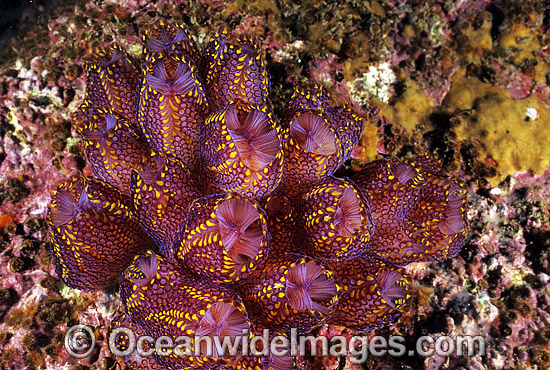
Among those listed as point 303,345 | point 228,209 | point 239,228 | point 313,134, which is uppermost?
point 313,134

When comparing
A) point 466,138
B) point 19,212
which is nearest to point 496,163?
point 466,138

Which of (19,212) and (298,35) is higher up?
(298,35)

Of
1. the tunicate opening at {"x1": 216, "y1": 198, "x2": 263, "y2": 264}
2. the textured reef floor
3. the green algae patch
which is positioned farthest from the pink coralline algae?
the green algae patch

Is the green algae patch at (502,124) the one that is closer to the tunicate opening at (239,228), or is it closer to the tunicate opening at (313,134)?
the tunicate opening at (313,134)

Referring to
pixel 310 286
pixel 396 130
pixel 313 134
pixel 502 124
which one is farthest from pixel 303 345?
pixel 502 124

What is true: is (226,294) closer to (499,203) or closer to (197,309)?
(197,309)

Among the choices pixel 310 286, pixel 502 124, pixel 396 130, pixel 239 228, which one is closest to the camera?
pixel 239 228

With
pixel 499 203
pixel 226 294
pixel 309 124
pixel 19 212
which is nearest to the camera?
pixel 226 294

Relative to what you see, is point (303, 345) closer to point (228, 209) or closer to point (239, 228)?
point (239, 228)

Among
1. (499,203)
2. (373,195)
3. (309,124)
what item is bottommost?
(373,195)
